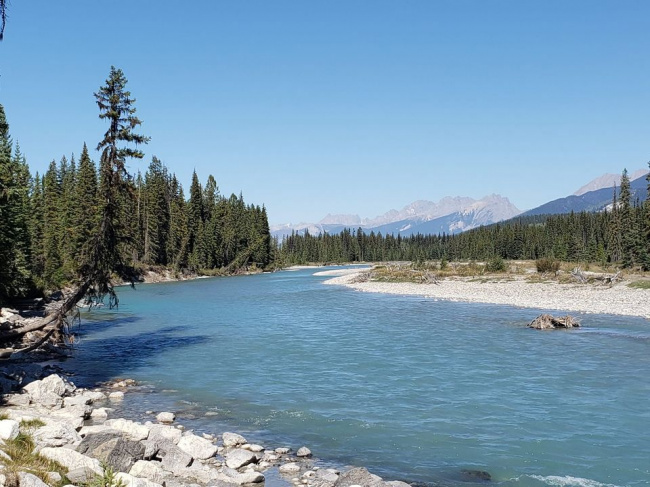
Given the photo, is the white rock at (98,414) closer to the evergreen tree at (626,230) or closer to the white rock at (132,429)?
the white rock at (132,429)

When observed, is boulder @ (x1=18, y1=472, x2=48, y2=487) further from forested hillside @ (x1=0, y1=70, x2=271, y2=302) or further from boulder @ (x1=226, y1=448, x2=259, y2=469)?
forested hillside @ (x1=0, y1=70, x2=271, y2=302)

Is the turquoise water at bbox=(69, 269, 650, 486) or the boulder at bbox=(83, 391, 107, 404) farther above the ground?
the boulder at bbox=(83, 391, 107, 404)

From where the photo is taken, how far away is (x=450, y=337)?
31938mm

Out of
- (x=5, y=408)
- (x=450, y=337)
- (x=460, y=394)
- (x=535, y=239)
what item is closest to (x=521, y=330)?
(x=450, y=337)

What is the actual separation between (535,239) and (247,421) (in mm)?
164935

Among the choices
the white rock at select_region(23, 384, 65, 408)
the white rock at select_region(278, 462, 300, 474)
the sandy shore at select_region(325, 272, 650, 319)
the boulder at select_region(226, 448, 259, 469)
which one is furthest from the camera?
the sandy shore at select_region(325, 272, 650, 319)

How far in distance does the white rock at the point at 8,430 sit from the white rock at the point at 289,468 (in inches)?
242

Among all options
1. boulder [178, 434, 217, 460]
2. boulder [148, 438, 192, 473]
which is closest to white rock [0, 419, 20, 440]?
boulder [148, 438, 192, 473]

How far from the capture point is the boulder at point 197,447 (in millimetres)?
13156

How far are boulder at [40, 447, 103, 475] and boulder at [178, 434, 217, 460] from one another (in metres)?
3.27

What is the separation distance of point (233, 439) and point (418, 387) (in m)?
9.18

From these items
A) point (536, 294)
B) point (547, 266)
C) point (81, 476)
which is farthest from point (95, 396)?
point (547, 266)

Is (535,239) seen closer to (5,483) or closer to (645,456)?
(645,456)

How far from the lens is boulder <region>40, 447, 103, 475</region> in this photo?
9.98m
